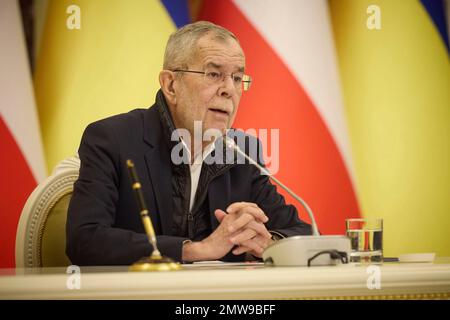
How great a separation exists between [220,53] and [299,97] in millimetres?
1288

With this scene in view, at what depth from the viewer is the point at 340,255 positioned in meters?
1.35

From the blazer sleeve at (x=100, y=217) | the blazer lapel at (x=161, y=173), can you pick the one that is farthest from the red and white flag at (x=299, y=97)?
the blazer sleeve at (x=100, y=217)

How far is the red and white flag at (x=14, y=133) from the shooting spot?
3264 mm

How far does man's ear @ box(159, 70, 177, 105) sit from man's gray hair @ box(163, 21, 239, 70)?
3 cm

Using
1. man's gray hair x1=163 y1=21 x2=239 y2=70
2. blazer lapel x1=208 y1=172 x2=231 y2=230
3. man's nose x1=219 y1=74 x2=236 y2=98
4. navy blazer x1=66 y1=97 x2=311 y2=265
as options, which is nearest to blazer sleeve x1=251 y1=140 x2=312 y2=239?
navy blazer x1=66 y1=97 x2=311 y2=265

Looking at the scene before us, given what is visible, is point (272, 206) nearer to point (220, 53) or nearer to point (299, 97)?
point (220, 53)

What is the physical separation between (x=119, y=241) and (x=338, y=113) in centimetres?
203

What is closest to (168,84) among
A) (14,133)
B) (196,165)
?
(196,165)

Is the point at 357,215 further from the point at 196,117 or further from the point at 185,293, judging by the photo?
the point at 185,293

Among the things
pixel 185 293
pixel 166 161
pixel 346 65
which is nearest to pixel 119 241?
pixel 166 161

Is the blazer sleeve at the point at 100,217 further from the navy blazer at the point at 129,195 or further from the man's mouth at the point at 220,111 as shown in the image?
the man's mouth at the point at 220,111

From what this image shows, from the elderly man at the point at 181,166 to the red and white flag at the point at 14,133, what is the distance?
1.14 meters

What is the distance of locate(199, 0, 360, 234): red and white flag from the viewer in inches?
137

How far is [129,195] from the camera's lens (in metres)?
2.12
